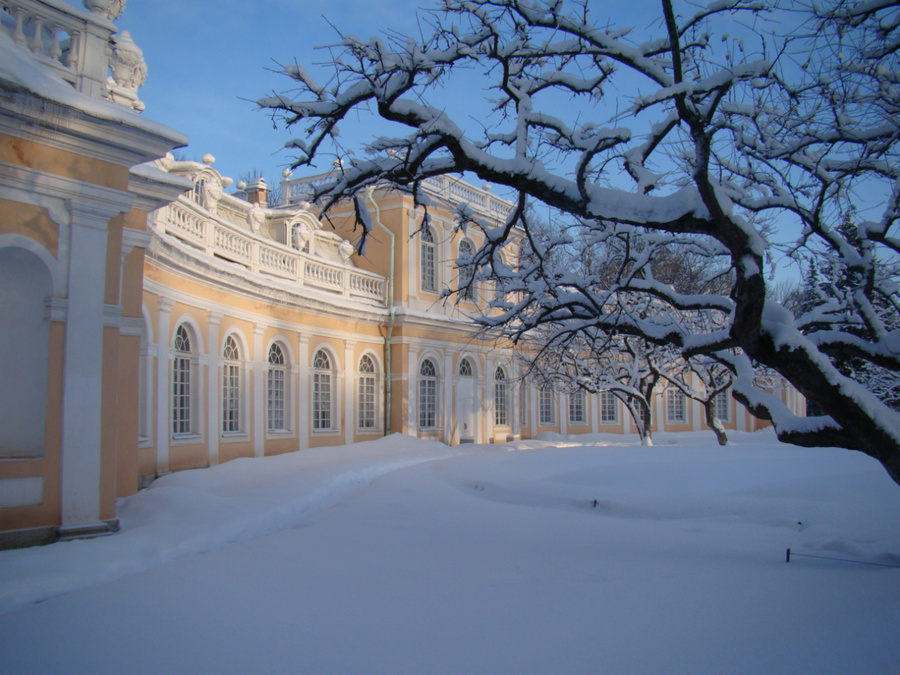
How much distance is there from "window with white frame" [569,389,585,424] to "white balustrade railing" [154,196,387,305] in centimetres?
1249

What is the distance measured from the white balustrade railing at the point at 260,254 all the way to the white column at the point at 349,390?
1.60m

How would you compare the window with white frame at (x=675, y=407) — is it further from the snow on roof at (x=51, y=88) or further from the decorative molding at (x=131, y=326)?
the snow on roof at (x=51, y=88)

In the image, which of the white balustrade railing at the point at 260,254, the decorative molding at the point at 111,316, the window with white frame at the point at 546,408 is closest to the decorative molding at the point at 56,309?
the decorative molding at the point at 111,316

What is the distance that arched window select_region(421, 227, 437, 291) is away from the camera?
22219 mm

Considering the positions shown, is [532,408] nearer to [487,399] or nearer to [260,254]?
[487,399]

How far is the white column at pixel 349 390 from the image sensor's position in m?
18.9

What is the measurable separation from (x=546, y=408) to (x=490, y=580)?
77.8 ft

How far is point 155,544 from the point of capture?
6.90 m

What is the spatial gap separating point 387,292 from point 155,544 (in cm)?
1461

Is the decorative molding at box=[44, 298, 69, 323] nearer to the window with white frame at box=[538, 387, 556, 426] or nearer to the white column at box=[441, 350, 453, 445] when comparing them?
the white column at box=[441, 350, 453, 445]

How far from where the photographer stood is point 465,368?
79.6 feet

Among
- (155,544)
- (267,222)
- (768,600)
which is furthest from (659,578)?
(267,222)

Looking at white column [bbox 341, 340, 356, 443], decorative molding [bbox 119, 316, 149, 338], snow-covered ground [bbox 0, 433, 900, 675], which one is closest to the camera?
snow-covered ground [bbox 0, 433, 900, 675]

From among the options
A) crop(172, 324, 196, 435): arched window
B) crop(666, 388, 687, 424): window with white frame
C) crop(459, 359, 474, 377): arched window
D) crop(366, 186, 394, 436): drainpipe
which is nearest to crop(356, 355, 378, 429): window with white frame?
crop(366, 186, 394, 436): drainpipe
